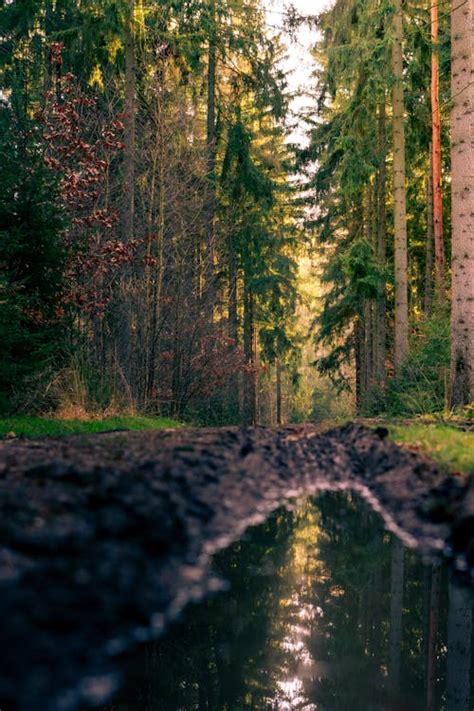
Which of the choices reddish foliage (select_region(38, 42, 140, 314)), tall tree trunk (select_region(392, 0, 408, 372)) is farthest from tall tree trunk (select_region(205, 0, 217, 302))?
tall tree trunk (select_region(392, 0, 408, 372))

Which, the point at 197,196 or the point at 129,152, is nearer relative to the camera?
the point at 129,152

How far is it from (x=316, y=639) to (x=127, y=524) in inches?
58.4

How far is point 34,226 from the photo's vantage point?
41.2 ft

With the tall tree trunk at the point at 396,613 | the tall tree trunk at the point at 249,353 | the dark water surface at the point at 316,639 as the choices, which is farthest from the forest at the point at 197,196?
the tall tree trunk at the point at 396,613

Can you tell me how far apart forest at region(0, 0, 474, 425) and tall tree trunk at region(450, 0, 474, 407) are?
29 millimetres

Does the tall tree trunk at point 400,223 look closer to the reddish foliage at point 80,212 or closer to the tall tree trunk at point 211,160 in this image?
the tall tree trunk at point 211,160

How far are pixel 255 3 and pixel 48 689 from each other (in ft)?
88.6

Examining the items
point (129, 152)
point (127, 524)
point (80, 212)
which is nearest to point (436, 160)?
point (129, 152)

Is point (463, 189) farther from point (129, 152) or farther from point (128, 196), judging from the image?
point (129, 152)

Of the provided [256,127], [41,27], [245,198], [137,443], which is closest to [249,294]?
[245,198]

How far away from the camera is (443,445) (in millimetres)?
7578

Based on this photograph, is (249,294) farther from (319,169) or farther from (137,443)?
(137,443)

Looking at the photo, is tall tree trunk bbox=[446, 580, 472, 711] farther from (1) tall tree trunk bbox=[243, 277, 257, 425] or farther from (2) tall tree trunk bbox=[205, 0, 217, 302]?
Answer: (1) tall tree trunk bbox=[243, 277, 257, 425]

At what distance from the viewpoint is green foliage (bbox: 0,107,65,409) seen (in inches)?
445
